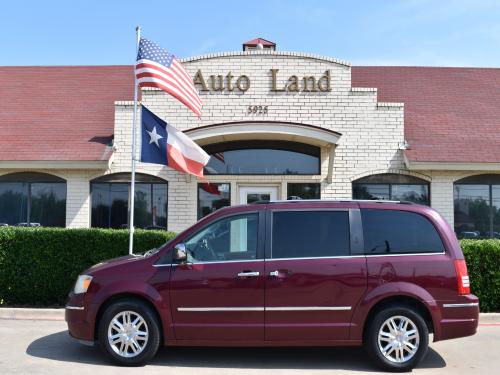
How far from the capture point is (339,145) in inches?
488

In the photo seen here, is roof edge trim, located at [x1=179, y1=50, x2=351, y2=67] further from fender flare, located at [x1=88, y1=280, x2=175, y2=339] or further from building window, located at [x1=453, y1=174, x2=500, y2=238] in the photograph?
fender flare, located at [x1=88, y1=280, x2=175, y2=339]

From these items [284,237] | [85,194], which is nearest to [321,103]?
[85,194]

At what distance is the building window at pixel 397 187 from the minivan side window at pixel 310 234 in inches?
237

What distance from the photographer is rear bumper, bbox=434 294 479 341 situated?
6227 mm

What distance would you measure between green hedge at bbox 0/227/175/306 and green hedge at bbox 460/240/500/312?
17.0 ft

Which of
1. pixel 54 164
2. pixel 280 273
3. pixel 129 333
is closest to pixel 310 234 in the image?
pixel 280 273

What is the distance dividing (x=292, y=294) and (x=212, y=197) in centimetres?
650

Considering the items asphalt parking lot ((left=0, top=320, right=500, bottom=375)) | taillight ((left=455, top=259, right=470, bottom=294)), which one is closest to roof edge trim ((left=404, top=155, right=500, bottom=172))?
asphalt parking lot ((left=0, top=320, right=500, bottom=375))

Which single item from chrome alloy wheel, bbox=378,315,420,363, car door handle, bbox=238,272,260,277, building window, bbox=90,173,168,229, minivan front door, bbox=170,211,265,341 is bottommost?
chrome alloy wheel, bbox=378,315,420,363

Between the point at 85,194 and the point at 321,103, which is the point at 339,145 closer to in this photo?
the point at 321,103

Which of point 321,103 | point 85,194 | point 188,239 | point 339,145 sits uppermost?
point 321,103

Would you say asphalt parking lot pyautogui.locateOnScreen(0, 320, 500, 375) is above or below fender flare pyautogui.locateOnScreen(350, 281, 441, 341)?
below

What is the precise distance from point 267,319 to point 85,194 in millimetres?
7449

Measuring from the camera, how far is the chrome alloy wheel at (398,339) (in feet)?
20.3
